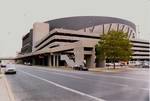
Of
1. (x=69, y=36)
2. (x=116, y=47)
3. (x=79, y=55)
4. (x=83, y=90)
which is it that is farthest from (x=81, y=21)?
(x=83, y=90)

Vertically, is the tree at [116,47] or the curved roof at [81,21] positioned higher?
the curved roof at [81,21]

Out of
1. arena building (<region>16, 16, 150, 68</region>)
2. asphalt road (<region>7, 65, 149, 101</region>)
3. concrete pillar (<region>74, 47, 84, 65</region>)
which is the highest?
arena building (<region>16, 16, 150, 68</region>)

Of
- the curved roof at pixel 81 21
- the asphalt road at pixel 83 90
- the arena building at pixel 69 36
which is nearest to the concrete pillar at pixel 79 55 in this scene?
the arena building at pixel 69 36

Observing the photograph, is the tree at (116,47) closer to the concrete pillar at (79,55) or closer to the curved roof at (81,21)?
the concrete pillar at (79,55)

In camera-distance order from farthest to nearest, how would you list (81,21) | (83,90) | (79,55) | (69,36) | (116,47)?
(81,21), (69,36), (79,55), (116,47), (83,90)

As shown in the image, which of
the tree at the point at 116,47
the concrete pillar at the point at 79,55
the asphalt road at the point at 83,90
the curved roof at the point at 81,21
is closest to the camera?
the asphalt road at the point at 83,90

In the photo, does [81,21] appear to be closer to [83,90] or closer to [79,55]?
[79,55]

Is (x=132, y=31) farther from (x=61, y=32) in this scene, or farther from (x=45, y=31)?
(x=61, y=32)

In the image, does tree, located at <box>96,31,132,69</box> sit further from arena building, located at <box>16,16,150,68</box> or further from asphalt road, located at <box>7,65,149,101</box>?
asphalt road, located at <box>7,65,149,101</box>

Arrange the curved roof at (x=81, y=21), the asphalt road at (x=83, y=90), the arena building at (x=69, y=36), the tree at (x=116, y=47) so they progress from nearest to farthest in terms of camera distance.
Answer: the asphalt road at (x=83, y=90), the tree at (x=116, y=47), the arena building at (x=69, y=36), the curved roof at (x=81, y=21)

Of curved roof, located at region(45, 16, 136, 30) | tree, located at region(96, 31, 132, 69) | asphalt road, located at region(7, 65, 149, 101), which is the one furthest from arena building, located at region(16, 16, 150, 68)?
asphalt road, located at region(7, 65, 149, 101)

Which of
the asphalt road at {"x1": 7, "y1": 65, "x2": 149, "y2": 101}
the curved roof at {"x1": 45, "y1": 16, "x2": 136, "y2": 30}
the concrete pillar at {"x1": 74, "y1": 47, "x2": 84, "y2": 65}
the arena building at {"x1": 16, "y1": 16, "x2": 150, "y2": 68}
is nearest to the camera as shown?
the asphalt road at {"x1": 7, "y1": 65, "x2": 149, "y2": 101}

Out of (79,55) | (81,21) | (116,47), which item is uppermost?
(81,21)

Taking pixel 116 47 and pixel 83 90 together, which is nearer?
pixel 83 90
